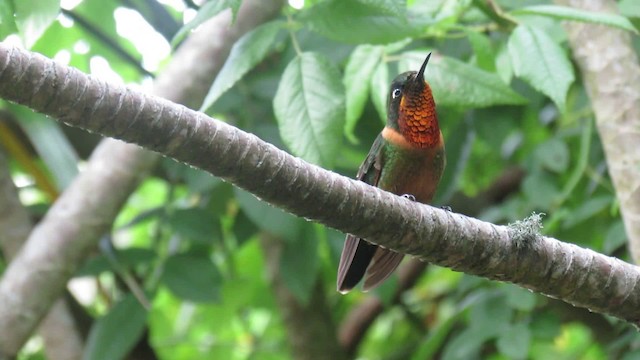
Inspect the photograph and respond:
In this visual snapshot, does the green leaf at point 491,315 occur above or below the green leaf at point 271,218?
below

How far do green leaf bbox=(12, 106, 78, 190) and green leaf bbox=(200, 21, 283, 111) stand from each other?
1.30 metres

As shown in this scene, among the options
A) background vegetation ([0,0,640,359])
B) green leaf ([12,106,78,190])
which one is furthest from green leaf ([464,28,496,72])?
Answer: green leaf ([12,106,78,190])

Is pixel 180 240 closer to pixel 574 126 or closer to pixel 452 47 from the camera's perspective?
pixel 452 47

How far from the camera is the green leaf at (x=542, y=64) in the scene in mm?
2557

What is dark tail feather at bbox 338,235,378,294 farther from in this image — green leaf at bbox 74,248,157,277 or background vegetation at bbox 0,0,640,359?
green leaf at bbox 74,248,157,277

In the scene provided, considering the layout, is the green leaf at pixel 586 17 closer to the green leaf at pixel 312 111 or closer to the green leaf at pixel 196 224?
the green leaf at pixel 312 111

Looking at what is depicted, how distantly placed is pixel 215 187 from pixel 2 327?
101cm

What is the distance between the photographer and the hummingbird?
9.62 feet

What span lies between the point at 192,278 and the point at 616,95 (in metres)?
1.68

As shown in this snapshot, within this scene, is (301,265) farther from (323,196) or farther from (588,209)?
(323,196)

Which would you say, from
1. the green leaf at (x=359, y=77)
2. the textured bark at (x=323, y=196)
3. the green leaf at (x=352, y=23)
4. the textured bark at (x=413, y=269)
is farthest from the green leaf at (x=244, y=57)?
the textured bark at (x=413, y=269)

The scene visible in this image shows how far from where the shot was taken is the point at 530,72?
2.57 meters

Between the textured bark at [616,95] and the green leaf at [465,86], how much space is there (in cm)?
26

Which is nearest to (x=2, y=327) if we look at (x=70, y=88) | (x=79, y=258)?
(x=79, y=258)
